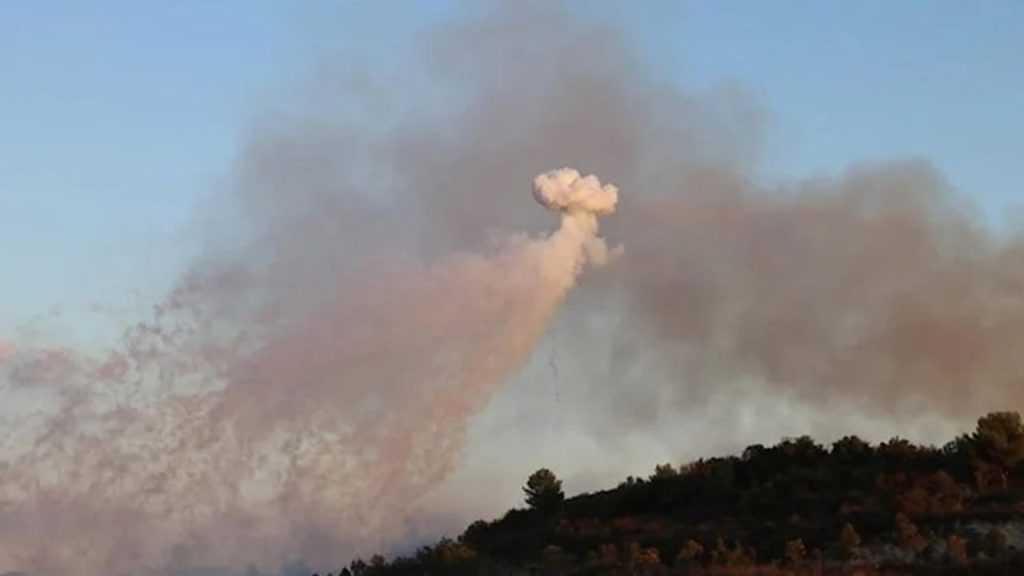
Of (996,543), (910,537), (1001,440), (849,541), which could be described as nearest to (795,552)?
(849,541)

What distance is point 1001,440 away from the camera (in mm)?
62750

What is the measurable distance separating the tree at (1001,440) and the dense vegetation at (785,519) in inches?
2.1

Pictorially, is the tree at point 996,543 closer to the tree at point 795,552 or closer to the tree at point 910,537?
the tree at point 910,537

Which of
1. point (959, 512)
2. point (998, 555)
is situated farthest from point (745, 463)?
point (998, 555)

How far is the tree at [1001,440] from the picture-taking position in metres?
62.2

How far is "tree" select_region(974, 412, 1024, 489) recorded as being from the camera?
2451 inches

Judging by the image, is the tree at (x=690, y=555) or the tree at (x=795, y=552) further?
the tree at (x=690, y=555)

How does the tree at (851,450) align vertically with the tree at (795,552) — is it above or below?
above

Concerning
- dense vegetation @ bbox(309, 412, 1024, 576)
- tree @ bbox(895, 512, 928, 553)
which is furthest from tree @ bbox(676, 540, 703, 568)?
tree @ bbox(895, 512, 928, 553)

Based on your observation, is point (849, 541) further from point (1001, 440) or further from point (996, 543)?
point (1001, 440)

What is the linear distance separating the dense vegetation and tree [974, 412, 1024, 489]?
5cm

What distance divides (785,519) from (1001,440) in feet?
39.2

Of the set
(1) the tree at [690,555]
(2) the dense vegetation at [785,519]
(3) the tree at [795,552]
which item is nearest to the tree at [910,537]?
(2) the dense vegetation at [785,519]

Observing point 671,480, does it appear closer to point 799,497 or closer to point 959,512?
point 799,497
